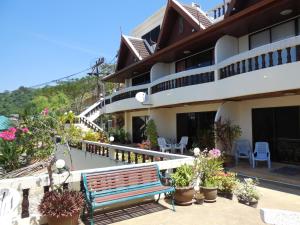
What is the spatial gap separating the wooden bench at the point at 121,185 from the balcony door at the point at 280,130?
7652mm

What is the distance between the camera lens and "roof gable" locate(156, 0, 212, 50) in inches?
655

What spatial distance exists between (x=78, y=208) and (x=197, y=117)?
12857 mm

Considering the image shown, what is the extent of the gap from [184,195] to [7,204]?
374 centimetres

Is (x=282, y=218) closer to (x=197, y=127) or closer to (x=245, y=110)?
(x=245, y=110)

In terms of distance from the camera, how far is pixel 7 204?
452 cm

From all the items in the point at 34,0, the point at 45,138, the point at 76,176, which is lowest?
the point at 76,176

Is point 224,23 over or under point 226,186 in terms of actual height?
over


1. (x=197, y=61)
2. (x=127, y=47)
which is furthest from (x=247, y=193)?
(x=127, y=47)

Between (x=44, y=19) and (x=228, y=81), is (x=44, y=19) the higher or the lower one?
the higher one

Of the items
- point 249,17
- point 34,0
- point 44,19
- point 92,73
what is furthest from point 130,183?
point 92,73

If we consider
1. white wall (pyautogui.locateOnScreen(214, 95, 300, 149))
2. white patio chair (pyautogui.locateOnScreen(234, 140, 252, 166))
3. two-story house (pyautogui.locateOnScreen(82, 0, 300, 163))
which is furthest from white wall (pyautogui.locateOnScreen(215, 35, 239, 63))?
white patio chair (pyautogui.locateOnScreen(234, 140, 252, 166))

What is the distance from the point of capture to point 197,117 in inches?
674

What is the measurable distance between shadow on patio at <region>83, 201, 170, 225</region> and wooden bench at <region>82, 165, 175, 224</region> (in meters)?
0.42

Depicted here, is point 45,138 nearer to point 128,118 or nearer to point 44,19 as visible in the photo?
point 44,19
